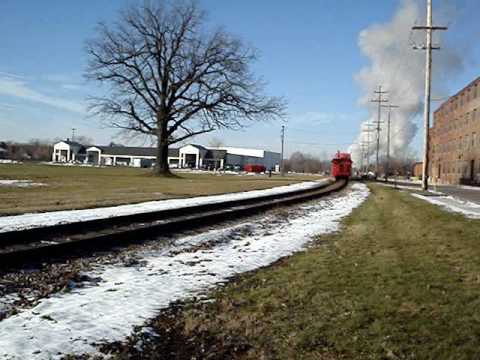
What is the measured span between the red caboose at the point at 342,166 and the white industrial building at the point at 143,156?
8309cm

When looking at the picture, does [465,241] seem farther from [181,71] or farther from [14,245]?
[181,71]

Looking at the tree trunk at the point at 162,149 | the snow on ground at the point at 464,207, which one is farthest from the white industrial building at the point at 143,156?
the snow on ground at the point at 464,207

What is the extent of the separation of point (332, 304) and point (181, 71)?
143ft

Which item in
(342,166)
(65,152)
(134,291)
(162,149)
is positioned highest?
(65,152)

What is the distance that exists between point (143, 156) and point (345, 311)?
151 meters

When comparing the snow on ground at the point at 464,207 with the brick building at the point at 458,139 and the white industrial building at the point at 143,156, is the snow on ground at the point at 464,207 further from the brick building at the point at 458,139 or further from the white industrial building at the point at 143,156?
the white industrial building at the point at 143,156

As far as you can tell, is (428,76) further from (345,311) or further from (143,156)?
(143,156)

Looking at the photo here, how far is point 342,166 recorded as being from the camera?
59906mm

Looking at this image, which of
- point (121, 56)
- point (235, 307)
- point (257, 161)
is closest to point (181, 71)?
point (121, 56)

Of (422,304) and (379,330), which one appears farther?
(422,304)

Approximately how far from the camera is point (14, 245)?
8641 millimetres

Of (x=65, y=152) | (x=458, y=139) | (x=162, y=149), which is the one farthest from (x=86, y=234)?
(x=65, y=152)

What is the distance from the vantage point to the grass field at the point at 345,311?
4.32 meters

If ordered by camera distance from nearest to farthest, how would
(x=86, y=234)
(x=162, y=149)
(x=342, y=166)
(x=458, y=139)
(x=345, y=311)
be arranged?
(x=345, y=311)
(x=86, y=234)
(x=162, y=149)
(x=342, y=166)
(x=458, y=139)
